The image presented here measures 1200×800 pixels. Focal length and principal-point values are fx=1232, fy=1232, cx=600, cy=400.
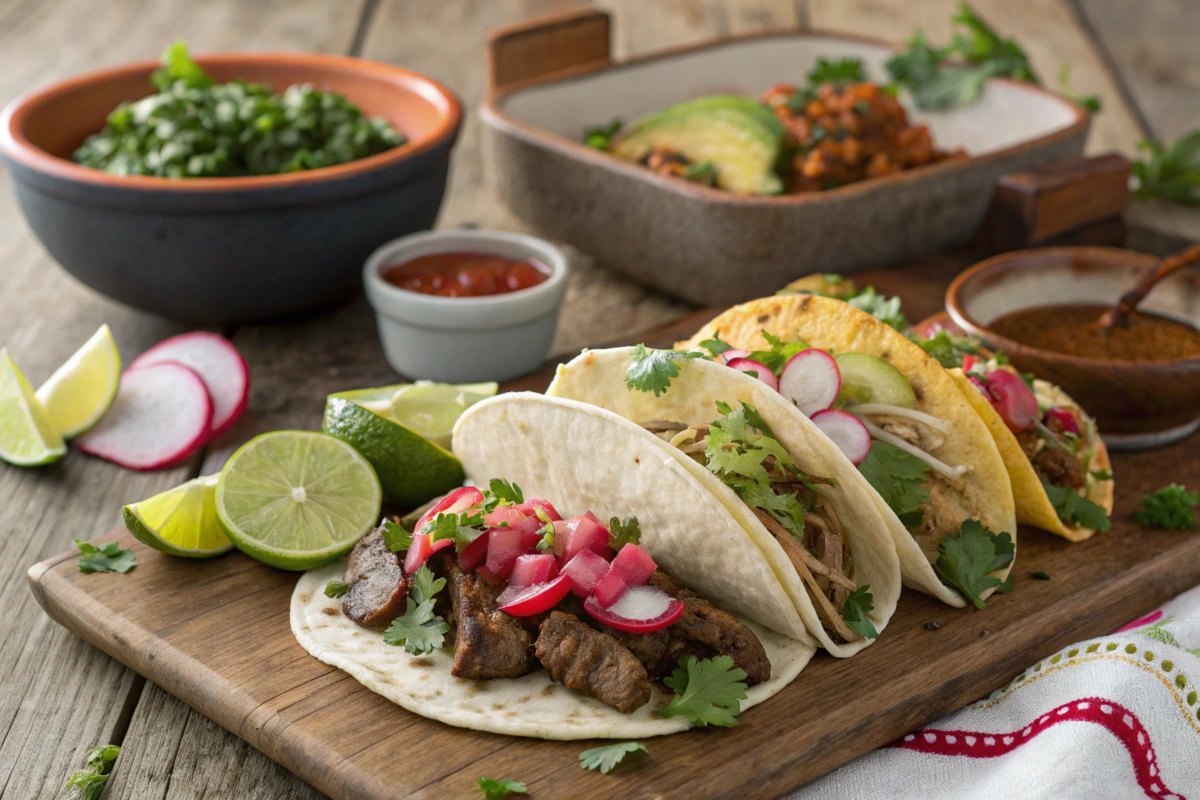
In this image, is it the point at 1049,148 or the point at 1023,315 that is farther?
the point at 1049,148

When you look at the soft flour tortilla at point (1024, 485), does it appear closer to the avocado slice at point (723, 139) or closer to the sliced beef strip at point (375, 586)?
the sliced beef strip at point (375, 586)

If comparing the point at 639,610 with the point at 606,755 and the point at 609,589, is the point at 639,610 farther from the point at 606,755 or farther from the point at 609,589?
the point at 606,755

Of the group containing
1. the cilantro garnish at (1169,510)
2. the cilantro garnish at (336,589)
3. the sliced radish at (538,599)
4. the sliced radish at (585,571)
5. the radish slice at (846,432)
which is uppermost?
the radish slice at (846,432)

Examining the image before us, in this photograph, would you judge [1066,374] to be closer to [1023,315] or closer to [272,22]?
[1023,315]

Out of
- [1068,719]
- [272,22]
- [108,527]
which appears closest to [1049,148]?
[1068,719]

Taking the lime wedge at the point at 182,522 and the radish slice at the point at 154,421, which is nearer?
the lime wedge at the point at 182,522

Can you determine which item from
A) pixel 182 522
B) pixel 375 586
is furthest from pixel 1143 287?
pixel 182 522

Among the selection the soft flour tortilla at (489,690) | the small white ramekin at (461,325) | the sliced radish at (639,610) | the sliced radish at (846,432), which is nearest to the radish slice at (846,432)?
the sliced radish at (846,432)
